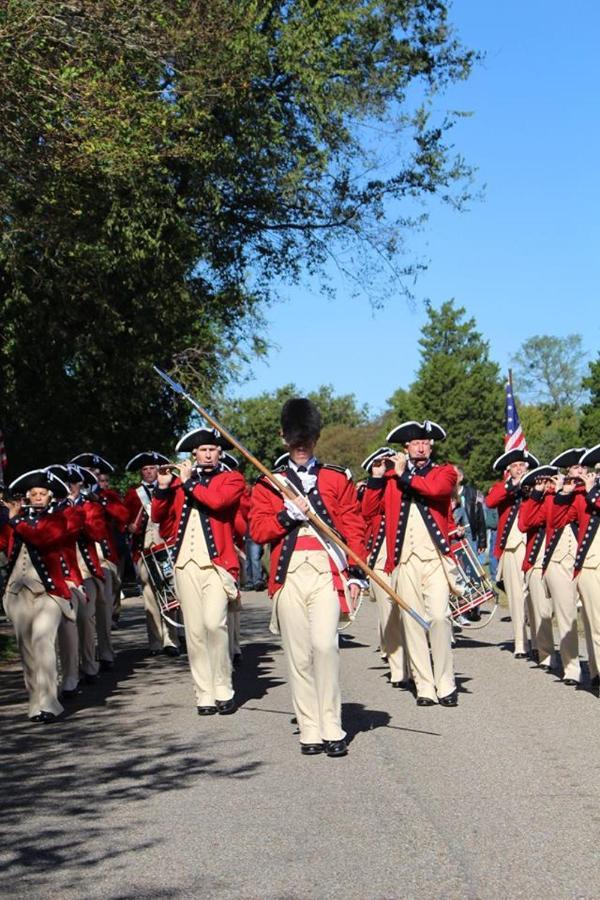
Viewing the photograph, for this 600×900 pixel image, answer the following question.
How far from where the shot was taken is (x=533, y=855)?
6211 mm

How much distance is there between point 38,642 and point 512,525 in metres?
5.80

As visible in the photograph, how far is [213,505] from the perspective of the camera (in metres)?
10.9

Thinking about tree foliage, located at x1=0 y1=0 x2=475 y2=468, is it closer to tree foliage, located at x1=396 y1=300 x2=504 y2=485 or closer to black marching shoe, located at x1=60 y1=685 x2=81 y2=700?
→ black marching shoe, located at x1=60 y1=685 x2=81 y2=700

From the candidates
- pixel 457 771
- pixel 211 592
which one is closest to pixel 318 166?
pixel 211 592

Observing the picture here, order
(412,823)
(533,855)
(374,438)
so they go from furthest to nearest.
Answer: (374,438) < (412,823) < (533,855)

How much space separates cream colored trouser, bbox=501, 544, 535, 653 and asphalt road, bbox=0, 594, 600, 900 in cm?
231

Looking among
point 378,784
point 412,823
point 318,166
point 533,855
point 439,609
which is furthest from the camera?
point 318,166

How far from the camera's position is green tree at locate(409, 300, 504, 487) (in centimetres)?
9569

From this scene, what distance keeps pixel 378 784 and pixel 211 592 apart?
3.51m

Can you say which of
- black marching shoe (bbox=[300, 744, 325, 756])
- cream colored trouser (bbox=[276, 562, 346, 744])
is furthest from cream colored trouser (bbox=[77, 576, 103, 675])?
black marching shoe (bbox=[300, 744, 325, 756])

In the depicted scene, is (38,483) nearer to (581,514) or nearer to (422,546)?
(422,546)

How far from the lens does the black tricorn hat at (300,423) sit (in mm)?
9266

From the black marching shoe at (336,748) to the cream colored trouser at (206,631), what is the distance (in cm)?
210

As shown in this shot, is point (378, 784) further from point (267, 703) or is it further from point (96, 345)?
point (96, 345)
